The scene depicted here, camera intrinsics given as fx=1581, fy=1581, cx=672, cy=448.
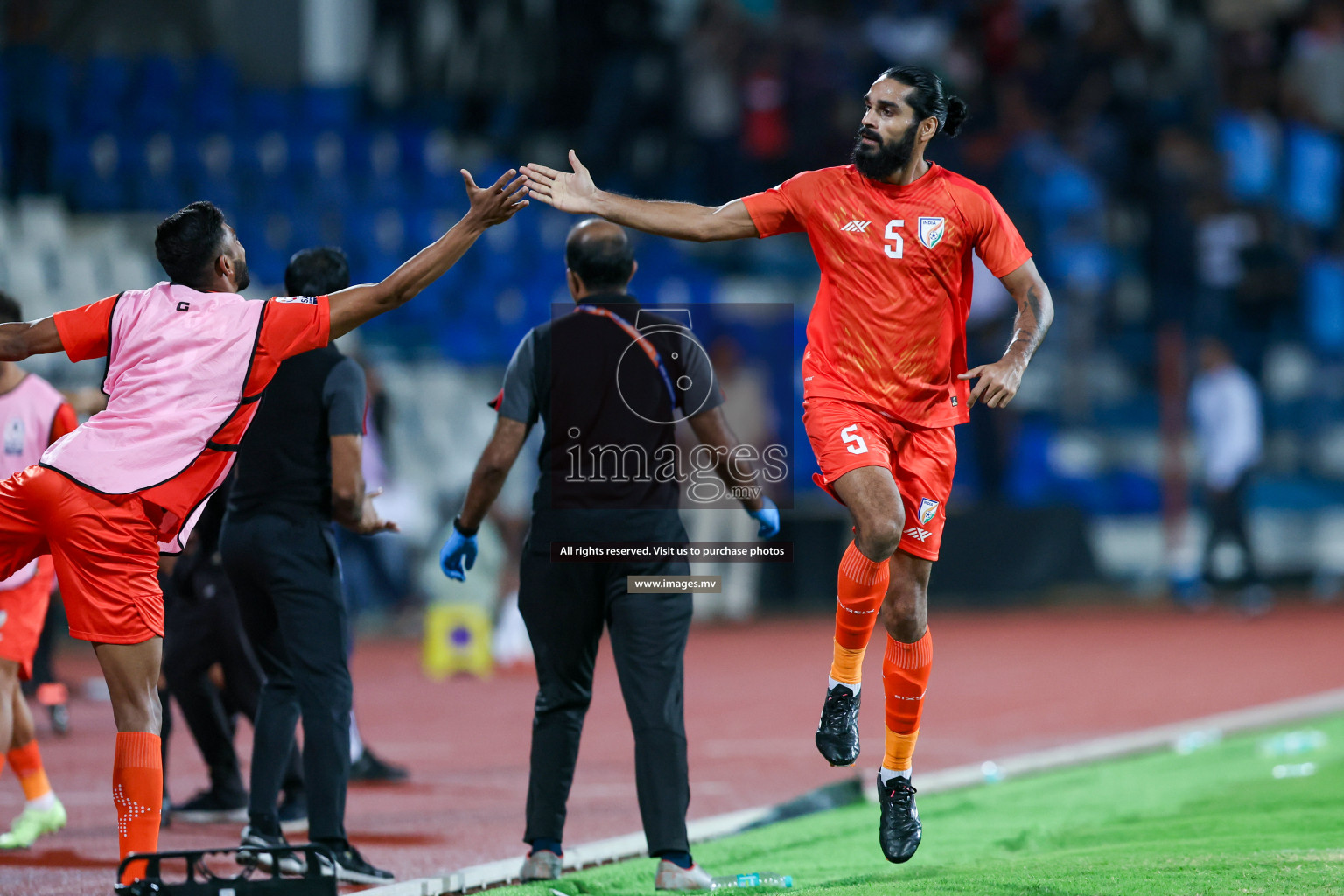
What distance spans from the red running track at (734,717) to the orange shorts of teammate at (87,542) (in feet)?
4.40

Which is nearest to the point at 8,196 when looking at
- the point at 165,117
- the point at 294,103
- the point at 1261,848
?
the point at 165,117

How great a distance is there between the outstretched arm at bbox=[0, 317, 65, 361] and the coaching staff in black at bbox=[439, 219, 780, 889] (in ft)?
5.22

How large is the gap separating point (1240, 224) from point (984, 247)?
14380 mm

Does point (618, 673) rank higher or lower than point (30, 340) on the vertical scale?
lower

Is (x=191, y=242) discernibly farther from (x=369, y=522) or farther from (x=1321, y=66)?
(x=1321, y=66)

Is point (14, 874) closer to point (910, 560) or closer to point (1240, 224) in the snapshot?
point (910, 560)

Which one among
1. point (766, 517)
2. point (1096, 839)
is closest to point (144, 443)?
point (766, 517)

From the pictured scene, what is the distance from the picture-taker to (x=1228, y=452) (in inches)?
682

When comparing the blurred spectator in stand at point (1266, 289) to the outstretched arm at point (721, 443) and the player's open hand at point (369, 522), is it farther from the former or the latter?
the player's open hand at point (369, 522)

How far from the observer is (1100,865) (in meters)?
5.77

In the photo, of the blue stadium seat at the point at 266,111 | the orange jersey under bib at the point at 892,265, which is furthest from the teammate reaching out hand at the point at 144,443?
the blue stadium seat at the point at 266,111

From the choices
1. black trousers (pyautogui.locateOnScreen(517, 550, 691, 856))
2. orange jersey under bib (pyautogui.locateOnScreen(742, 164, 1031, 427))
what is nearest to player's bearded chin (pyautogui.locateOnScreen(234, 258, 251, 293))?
Result: black trousers (pyautogui.locateOnScreen(517, 550, 691, 856))

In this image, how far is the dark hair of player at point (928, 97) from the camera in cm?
600

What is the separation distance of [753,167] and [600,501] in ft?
48.0
